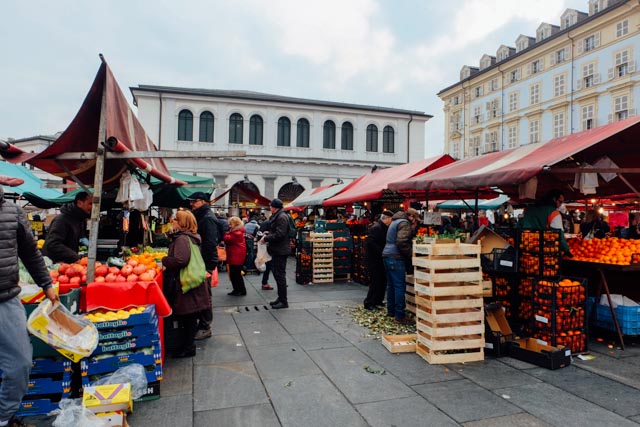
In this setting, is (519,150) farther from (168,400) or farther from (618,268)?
(168,400)

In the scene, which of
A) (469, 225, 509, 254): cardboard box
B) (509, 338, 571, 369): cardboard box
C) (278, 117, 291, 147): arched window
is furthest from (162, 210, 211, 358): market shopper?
(278, 117, 291, 147): arched window

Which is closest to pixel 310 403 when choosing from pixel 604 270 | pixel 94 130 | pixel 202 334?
pixel 202 334

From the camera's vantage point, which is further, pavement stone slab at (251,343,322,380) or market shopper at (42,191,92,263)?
market shopper at (42,191,92,263)

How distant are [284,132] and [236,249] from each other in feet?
93.1

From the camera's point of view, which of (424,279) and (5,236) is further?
(424,279)

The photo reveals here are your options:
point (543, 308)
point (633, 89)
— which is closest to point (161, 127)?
point (543, 308)

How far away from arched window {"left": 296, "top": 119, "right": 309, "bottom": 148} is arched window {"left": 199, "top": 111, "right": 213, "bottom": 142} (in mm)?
7788

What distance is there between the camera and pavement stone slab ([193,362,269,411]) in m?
3.83

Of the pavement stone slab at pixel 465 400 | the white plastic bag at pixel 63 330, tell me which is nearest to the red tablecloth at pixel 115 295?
the white plastic bag at pixel 63 330

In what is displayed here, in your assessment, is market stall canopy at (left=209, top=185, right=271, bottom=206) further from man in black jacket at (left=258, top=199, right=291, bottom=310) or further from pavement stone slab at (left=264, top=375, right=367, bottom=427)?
pavement stone slab at (left=264, top=375, right=367, bottom=427)

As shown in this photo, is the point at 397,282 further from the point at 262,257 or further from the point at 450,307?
the point at 262,257

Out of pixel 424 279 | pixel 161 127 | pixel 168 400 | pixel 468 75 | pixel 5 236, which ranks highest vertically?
pixel 468 75

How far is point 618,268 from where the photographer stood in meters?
5.55

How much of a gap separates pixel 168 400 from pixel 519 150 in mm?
6658
